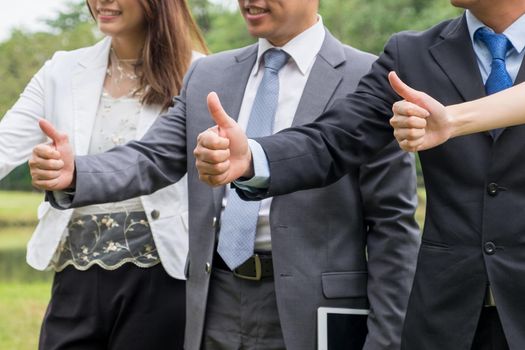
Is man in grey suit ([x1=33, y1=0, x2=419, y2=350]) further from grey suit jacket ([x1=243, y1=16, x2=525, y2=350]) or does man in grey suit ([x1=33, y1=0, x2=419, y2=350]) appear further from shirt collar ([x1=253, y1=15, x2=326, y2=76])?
grey suit jacket ([x1=243, y1=16, x2=525, y2=350])

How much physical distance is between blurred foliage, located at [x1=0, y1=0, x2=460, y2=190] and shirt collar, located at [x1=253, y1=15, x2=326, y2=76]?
13.9 meters

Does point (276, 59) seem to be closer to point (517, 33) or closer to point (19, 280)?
point (517, 33)

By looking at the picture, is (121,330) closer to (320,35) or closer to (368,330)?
(368,330)

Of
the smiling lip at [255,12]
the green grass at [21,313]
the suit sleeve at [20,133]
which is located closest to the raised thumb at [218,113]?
the smiling lip at [255,12]

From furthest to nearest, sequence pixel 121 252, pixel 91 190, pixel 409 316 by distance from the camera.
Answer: pixel 121 252 < pixel 91 190 < pixel 409 316

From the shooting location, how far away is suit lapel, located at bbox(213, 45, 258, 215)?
3949 mm

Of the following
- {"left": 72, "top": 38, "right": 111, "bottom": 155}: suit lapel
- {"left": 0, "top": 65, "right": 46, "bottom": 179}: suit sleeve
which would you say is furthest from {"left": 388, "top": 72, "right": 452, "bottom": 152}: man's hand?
{"left": 0, "top": 65, "right": 46, "bottom": 179}: suit sleeve

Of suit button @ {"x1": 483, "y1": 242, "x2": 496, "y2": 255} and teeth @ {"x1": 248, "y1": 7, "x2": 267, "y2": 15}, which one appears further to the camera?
teeth @ {"x1": 248, "y1": 7, "x2": 267, "y2": 15}

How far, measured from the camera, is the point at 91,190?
3.63m

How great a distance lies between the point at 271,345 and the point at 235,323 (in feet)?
0.46

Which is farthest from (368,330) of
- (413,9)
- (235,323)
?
(413,9)

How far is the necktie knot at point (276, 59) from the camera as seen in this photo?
4.00 m

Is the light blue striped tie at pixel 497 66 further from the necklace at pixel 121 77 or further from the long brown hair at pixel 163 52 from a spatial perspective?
the necklace at pixel 121 77

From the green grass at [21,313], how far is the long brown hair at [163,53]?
475 cm
